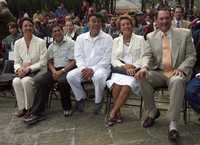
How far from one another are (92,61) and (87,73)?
331mm

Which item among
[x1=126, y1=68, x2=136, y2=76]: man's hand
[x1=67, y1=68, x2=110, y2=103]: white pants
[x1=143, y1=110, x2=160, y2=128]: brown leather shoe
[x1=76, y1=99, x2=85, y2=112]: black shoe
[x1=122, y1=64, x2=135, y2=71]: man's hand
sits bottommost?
[x1=76, y1=99, x2=85, y2=112]: black shoe

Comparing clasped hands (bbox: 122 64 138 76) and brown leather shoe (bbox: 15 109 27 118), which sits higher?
clasped hands (bbox: 122 64 138 76)

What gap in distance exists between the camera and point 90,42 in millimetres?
6797

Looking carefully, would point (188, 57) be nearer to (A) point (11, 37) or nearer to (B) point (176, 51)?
(B) point (176, 51)

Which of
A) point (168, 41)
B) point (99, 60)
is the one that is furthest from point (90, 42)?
point (168, 41)

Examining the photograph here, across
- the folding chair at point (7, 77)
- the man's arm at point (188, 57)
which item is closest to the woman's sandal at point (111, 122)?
the man's arm at point (188, 57)

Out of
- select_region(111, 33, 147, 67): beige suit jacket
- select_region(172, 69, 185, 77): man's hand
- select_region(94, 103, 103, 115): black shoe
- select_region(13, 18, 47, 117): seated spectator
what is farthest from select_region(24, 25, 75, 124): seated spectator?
select_region(172, 69, 185, 77): man's hand

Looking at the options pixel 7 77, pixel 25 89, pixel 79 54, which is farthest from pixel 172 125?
pixel 7 77

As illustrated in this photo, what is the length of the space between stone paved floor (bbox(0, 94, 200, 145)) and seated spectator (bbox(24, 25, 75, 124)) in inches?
6.9

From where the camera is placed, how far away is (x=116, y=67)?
6406 millimetres

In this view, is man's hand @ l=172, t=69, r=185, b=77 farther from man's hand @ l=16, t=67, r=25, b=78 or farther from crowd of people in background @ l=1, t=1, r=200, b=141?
man's hand @ l=16, t=67, r=25, b=78

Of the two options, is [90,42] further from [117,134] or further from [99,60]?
[117,134]

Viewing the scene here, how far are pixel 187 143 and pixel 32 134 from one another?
7.08 ft

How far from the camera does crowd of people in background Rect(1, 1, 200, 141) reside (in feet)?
18.5
